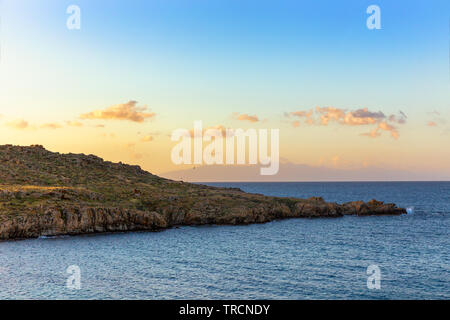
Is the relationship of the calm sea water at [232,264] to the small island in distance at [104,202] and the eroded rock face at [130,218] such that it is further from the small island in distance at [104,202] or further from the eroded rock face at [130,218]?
the small island in distance at [104,202]

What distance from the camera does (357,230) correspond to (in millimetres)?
100750

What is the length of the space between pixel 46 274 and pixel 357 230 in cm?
7470

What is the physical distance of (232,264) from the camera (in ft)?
201

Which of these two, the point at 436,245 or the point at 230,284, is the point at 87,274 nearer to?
the point at 230,284

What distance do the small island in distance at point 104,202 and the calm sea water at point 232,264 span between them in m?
6.95

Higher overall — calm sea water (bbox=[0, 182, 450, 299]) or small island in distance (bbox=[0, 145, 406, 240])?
small island in distance (bbox=[0, 145, 406, 240])

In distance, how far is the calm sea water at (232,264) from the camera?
46.8m

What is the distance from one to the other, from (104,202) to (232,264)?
5383cm

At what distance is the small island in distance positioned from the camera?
8784cm

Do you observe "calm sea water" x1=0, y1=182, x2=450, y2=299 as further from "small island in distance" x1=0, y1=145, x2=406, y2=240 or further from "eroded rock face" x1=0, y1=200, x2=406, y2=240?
"small island in distance" x1=0, y1=145, x2=406, y2=240

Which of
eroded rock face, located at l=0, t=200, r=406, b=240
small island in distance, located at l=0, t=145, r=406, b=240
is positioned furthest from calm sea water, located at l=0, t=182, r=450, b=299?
small island in distance, located at l=0, t=145, r=406, b=240

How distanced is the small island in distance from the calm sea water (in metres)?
6.95

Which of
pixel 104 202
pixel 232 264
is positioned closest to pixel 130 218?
pixel 104 202
